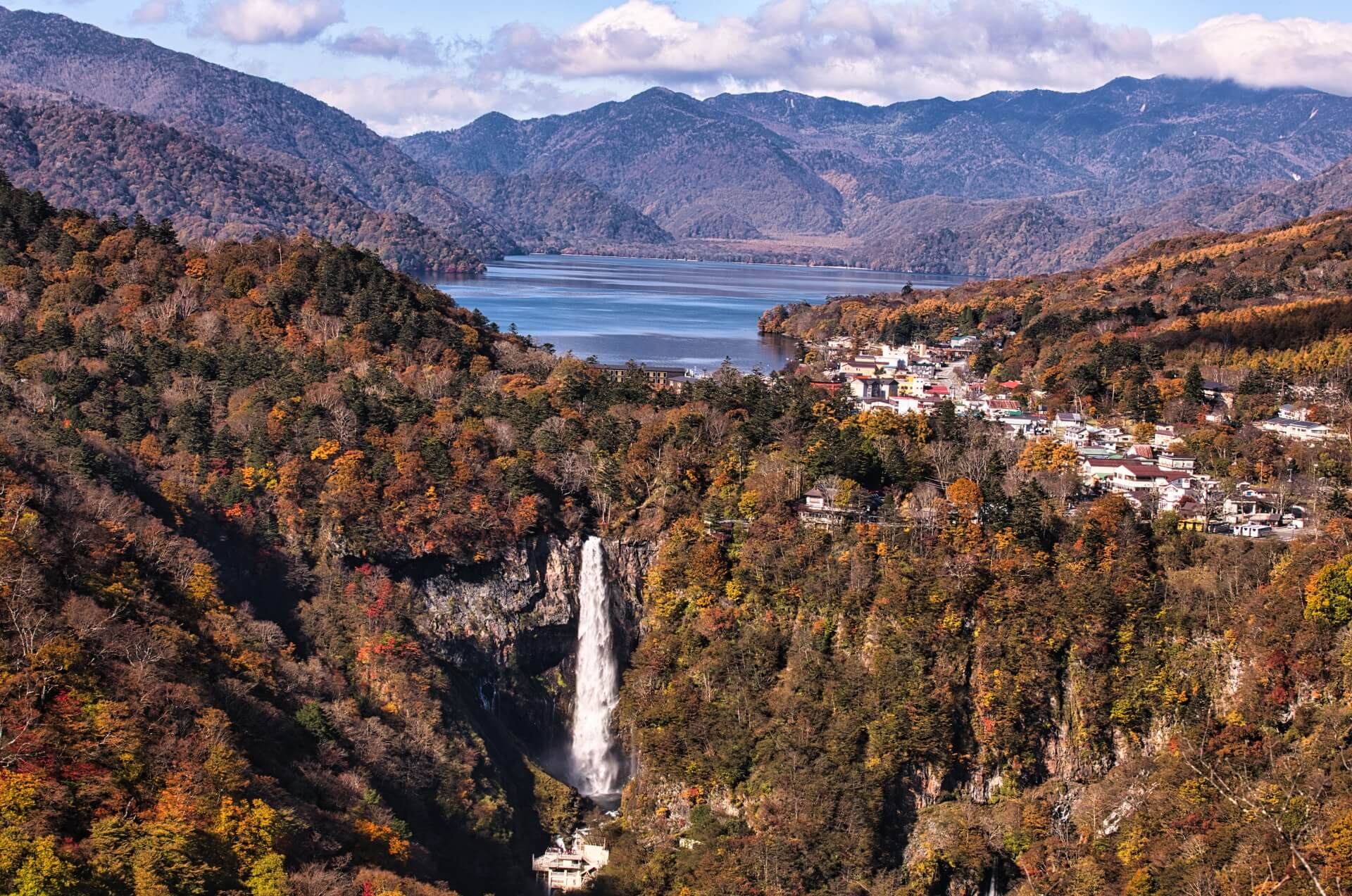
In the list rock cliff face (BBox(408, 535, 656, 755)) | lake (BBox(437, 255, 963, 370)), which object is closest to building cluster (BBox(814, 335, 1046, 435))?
lake (BBox(437, 255, 963, 370))

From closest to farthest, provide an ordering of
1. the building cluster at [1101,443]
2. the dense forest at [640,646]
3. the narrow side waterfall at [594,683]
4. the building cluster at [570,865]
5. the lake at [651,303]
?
the dense forest at [640,646]
the building cluster at [570,865]
the narrow side waterfall at [594,683]
the building cluster at [1101,443]
the lake at [651,303]

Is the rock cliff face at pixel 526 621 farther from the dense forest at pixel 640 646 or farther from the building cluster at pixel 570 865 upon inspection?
the building cluster at pixel 570 865

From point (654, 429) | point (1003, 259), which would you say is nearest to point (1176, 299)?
point (654, 429)

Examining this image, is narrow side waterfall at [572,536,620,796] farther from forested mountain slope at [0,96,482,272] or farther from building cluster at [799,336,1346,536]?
forested mountain slope at [0,96,482,272]

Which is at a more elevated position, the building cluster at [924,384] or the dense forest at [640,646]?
the building cluster at [924,384]

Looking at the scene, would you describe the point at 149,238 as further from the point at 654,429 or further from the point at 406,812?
the point at 406,812

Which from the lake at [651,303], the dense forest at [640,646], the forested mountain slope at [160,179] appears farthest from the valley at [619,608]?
the forested mountain slope at [160,179]

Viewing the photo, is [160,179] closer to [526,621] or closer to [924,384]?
[924,384]
